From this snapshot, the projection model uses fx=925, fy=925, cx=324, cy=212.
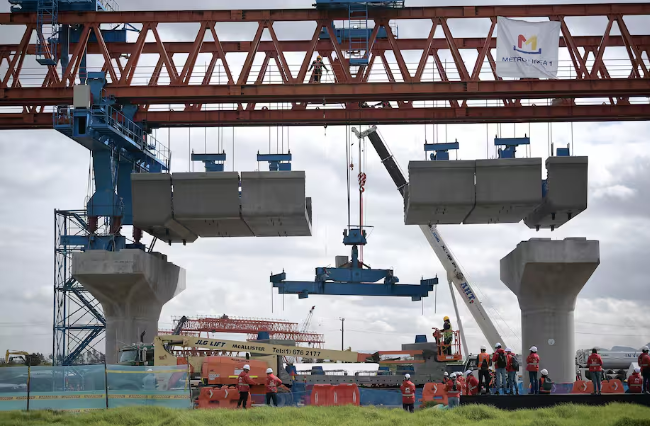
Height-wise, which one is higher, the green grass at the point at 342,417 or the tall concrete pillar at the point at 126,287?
the tall concrete pillar at the point at 126,287

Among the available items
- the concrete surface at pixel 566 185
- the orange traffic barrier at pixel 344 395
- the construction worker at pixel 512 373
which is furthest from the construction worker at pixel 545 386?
the concrete surface at pixel 566 185

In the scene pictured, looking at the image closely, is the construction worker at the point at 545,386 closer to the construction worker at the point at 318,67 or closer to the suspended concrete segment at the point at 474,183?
the suspended concrete segment at the point at 474,183

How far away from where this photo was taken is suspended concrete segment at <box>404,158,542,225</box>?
37.9 metres

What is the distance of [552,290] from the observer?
39844mm

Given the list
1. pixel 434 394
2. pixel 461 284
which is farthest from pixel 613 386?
pixel 461 284

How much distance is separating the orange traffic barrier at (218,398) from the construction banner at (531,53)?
16.5 m

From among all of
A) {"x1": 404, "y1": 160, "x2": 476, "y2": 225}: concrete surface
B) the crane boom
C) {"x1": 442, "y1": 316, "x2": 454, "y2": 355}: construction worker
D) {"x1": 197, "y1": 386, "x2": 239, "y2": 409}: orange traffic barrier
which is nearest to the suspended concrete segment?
{"x1": 404, "y1": 160, "x2": 476, "y2": 225}: concrete surface

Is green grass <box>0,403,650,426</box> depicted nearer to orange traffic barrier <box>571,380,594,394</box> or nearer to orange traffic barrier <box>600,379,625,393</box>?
orange traffic barrier <box>600,379,625,393</box>

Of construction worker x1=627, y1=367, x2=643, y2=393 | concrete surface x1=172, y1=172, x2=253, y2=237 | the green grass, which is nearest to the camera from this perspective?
the green grass

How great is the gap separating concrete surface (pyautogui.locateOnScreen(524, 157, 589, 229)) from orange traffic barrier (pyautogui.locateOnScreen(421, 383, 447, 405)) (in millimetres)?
10240

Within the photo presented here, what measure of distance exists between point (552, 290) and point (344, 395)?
1284 centimetres

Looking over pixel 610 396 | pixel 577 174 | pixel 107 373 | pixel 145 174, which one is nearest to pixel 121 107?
pixel 145 174

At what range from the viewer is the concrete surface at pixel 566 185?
38156 mm

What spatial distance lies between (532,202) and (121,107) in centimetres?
1775
